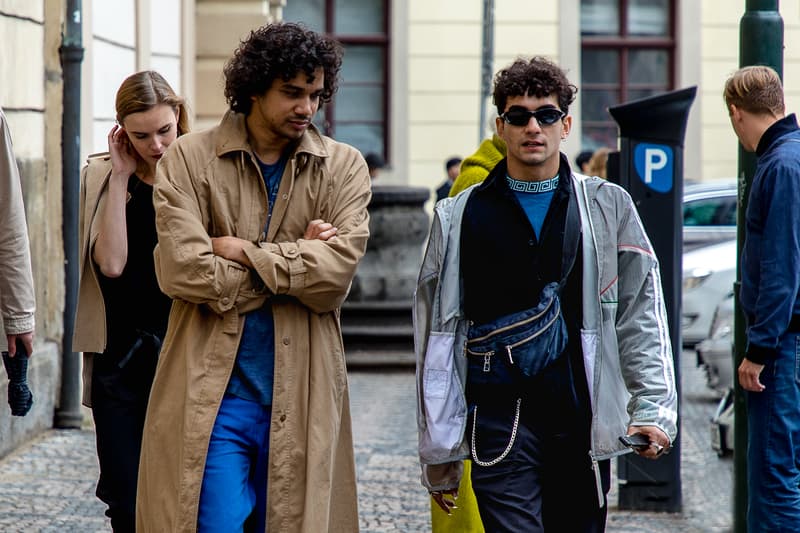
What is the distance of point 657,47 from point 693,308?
7.98 metres

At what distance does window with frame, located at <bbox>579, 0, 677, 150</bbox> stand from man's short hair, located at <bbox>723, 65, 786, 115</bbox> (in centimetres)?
1511

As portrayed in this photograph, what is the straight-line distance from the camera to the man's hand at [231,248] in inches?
155

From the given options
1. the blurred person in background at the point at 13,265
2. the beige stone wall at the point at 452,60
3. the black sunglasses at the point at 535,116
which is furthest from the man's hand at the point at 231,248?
the beige stone wall at the point at 452,60

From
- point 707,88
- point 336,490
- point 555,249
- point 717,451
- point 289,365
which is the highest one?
point 707,88

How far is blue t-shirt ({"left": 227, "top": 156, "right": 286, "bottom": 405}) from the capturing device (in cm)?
394

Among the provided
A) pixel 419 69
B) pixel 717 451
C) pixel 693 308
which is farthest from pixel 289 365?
pixel 419 69

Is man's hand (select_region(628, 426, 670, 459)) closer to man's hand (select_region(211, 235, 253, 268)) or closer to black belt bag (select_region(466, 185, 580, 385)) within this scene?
black belt bag (select_region(466, 185, 580, 385))

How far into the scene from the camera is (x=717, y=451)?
8250 millimetres

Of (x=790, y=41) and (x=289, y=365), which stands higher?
(x=790, y=41)

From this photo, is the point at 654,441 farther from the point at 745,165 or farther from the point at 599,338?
the point at 745,165

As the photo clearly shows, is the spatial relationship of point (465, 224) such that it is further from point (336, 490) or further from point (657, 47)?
point (657, 47)

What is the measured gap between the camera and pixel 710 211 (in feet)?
49.2

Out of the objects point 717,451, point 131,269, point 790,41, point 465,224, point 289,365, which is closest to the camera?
point 289,365

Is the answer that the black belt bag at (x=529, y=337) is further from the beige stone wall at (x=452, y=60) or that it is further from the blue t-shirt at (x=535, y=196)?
the beige stone wall at (x=452, y=60)
